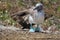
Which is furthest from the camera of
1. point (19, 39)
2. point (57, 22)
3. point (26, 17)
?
point (57, 22)

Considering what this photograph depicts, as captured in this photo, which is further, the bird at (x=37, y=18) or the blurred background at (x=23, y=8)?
the blurred background at (x=23, y=8)

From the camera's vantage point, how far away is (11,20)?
7.38 meters

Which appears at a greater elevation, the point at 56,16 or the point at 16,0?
the point at 16,0

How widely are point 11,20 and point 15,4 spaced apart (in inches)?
56.3

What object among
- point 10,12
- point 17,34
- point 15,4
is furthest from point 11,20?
point 17,34

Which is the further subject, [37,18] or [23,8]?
[23,8]

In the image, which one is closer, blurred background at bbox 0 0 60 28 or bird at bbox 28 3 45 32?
bird at bbox 28 3 45 32

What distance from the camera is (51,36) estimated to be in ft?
14.3

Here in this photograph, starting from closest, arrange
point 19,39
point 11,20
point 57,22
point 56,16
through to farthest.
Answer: point 19,39, point 11,20, point 57,22, point 56,16

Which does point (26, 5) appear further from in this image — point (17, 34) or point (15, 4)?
point (17, 34)

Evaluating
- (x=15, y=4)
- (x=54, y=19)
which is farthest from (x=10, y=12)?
(x=54, y=19)

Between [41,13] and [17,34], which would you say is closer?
[17,34]

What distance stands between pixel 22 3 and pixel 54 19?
1336mm

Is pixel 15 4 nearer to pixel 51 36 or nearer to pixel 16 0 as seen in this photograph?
pixel 16 0
